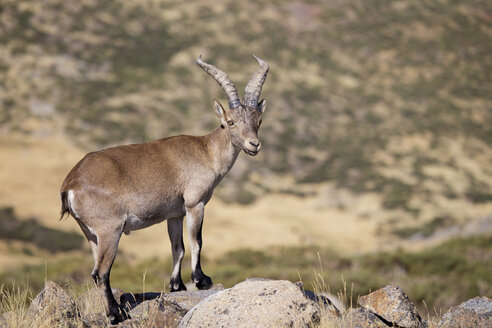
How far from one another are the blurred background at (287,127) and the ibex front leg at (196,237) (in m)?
6.84

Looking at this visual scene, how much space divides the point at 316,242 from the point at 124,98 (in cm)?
2256

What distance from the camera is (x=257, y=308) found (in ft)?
23.8

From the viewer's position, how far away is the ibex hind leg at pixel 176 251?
948 cm

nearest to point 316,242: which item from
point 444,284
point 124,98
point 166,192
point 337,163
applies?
point 444,284

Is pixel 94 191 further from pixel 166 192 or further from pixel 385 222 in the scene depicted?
pixel 385 222

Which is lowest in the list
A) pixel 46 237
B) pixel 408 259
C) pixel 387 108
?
pixel 387 108

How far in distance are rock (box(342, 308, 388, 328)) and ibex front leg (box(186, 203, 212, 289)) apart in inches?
100

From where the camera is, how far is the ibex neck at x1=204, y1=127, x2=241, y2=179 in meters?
9.98

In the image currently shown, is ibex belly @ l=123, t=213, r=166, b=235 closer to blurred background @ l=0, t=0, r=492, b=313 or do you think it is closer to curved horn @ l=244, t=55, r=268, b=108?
curved horn @ l=244, t=55, r=268, b=108

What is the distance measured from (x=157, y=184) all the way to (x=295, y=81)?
43.5m

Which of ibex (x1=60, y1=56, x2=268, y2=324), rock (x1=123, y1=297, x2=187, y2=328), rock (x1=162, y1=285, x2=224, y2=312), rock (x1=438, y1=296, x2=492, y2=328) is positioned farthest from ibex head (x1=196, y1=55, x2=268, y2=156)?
rock (x1=438, y1=296, x2=492, y2=328)

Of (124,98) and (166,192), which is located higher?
(166,192)

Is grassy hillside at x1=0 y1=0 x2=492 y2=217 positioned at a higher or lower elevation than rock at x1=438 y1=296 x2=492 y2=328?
lower

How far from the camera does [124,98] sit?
44.8 meters
